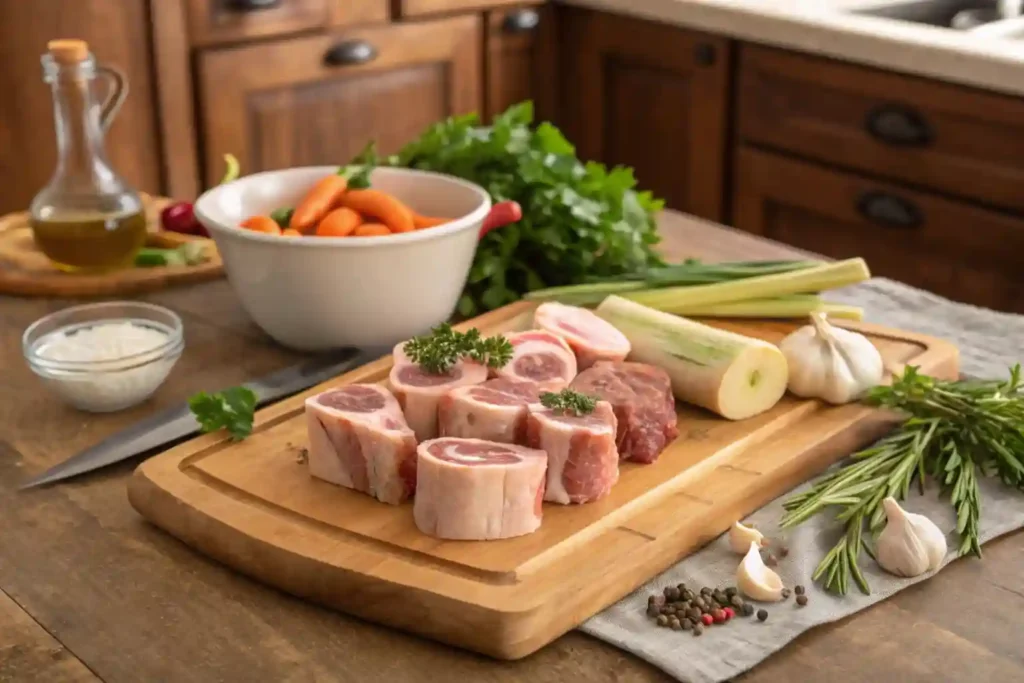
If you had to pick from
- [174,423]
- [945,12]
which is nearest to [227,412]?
[174,423]

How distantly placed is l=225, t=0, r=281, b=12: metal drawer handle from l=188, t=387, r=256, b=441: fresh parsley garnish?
182 centimetres

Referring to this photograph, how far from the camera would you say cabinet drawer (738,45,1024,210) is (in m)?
2.32

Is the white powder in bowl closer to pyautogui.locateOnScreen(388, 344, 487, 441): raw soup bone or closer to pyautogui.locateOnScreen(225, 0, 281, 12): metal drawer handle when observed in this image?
pyautogui.locateOnScreen(388, 344, 487, 441): raw soup bone

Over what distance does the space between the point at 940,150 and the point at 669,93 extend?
82 cm

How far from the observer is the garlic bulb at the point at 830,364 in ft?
4.14

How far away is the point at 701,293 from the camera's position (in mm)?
1446

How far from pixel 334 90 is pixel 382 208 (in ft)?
5.52

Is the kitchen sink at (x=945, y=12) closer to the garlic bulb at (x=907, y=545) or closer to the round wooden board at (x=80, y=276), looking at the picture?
the round wooden board at (x=80, y=276)

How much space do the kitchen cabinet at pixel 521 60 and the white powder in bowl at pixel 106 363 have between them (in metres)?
2.12

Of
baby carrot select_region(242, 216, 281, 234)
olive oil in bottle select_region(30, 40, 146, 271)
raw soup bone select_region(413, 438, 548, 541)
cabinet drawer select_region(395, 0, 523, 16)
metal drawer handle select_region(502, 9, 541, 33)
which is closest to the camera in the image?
raw soup bone select_region(413, 438, 548, 541)

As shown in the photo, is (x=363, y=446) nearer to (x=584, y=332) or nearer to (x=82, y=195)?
(x=584, y=332)

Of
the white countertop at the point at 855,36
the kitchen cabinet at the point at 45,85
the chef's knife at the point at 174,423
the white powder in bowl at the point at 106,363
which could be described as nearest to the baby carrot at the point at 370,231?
the chef's knife at the point at 174,423

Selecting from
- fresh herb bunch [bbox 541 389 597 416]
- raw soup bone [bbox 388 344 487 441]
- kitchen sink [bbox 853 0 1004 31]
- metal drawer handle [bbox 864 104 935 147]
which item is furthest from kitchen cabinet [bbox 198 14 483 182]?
fresh herb bunch [bbox 541 389 597 416]

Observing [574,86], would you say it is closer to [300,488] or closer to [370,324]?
[370,324]
